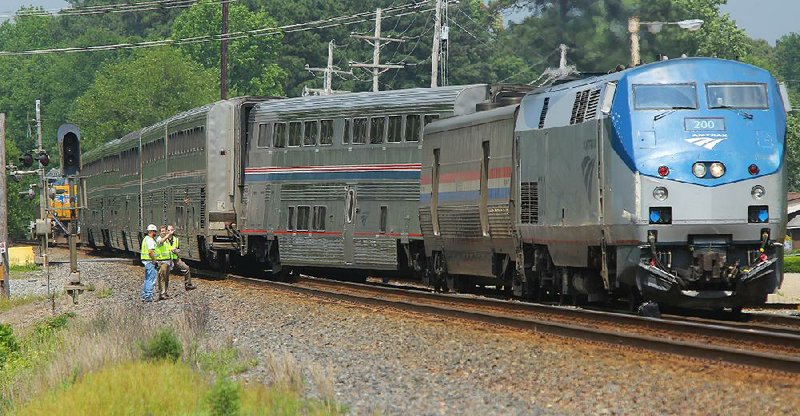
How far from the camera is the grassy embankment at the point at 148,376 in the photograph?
1284 centimetres

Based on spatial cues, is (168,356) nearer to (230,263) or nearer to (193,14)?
(230,263)

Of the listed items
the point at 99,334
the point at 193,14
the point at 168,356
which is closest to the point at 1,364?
the point at 99,334

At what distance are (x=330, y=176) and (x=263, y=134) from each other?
3065 mm

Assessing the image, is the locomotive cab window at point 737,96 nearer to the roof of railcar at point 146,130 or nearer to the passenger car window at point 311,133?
the passenger car window at point 311,133

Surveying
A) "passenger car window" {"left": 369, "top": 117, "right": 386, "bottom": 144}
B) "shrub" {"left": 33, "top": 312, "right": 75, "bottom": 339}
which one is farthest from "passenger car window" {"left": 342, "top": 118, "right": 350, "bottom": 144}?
"shrub" {"left": 33, "top": 312, "right": 75, "bottom": 339}

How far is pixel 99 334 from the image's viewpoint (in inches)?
767

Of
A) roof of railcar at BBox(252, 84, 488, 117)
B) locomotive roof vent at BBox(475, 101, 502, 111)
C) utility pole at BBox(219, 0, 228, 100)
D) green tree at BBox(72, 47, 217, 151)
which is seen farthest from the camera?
green tree at BBox(72, 47, 217, 151)

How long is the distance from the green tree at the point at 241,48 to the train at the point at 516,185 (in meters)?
79.0

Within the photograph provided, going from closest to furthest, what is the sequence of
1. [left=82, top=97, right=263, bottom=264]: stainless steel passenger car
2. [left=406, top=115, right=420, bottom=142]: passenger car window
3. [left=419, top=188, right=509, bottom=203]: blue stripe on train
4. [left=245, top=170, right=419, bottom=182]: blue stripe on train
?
[left=419, top=188, right=509, bottom=203]: blue stripe on train < [left=406, top=115, right=420, bottom=142]: passenger car window < [left=245, top=170, right=419, bottom=182]: blue stripe on train < [left=82, top=97, right=263, bottom=264]: stainless steel passenger car

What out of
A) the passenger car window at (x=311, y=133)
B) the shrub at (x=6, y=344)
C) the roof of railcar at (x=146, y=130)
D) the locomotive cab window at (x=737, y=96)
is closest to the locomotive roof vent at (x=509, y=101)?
the locomotive cab window at (x=737, y=96)

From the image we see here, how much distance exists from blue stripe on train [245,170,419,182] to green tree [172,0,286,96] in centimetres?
8287

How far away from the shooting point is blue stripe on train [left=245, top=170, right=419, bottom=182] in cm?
2803

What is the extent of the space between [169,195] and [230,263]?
353 cm

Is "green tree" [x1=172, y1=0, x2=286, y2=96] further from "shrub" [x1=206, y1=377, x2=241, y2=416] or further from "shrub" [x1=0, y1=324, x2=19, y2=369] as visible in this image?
"shrub" [x1=206, y1=377, x2=241, y2=416]
